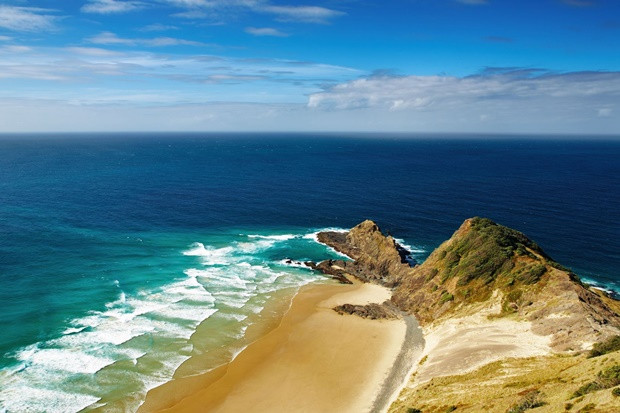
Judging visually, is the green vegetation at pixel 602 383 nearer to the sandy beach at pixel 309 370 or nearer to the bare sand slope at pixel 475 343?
the bare sand slope at pixel 475 343

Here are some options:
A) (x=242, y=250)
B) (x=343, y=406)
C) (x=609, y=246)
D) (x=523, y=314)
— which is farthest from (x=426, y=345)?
(x=609, y=246)

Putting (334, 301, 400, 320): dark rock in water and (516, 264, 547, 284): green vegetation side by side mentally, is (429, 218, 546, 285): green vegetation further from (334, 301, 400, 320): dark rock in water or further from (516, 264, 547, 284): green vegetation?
(334, 301, 400, 320): dark rock in water

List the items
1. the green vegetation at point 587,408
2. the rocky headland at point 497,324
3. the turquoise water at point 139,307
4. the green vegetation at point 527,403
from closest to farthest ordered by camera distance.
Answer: the green vegetation at point 587,408
the green vegetation at point 527,403
the rocky headland at point 497,324
the turquoise water at point 139,307

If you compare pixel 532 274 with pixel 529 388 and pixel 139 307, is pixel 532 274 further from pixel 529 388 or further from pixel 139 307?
pixel 139 307

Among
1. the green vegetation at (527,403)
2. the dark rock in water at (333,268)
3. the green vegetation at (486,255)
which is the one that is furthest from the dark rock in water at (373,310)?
the green vegetation at (527,403)

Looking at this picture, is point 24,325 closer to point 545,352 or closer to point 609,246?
point 545,352
